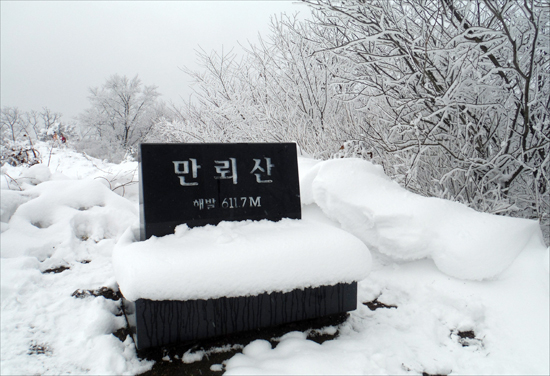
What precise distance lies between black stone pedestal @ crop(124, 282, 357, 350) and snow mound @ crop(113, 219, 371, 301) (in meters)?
0.07

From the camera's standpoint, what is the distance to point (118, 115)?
24953 millimetres

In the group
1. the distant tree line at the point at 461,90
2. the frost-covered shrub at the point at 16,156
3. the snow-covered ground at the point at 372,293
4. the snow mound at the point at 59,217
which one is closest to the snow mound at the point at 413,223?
the snow-covered ground at the point at 372,293

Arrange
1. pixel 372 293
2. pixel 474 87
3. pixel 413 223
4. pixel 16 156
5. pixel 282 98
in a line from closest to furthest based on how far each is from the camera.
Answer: pixel 372 293
pixel 413 223
pixel 474 87
pixel 282 98
pixel 16 156

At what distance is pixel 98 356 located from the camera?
164cm

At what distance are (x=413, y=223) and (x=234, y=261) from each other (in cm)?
150

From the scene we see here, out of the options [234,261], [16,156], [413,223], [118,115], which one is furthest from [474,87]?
[118,115]

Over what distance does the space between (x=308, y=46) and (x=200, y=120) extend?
3768 mm

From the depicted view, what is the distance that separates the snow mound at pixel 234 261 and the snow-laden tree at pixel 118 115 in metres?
24.5

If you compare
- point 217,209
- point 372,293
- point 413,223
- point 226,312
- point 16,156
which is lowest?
point 372,293

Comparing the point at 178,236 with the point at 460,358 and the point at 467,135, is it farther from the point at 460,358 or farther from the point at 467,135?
the point at 467,135

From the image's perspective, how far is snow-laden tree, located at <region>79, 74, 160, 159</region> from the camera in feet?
80.5

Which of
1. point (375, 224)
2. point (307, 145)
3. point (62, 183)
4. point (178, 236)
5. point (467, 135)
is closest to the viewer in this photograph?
point (178, 236)

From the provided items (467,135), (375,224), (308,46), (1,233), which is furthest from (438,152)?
(1,233)

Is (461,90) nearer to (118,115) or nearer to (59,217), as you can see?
(59,217)
